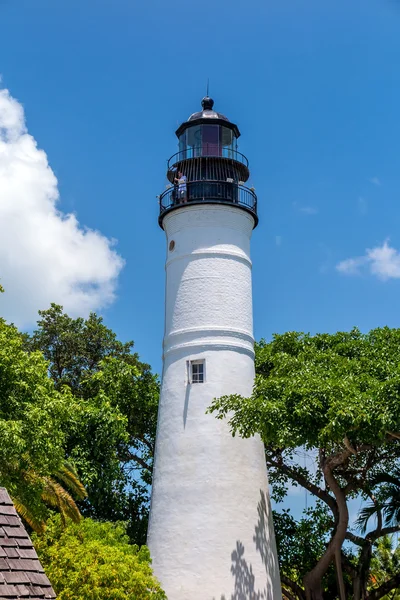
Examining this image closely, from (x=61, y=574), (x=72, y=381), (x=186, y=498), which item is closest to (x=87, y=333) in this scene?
(x=72, y=381)

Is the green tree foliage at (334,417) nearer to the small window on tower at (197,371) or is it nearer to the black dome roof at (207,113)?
the small window on tower at (197,371)

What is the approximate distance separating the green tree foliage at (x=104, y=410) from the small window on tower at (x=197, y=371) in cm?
358

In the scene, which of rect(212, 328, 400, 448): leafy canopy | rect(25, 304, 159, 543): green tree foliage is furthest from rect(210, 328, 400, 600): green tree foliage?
rect(25, 304, 159, 543): green tree foliage

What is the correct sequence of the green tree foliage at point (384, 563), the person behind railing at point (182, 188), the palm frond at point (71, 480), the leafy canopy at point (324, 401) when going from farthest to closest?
the green tree foliage at point (384, 563)
the person behind railing at point (182, 188)
the palm frond at point (71, 480)
the leafy canopy at point (324, 401)

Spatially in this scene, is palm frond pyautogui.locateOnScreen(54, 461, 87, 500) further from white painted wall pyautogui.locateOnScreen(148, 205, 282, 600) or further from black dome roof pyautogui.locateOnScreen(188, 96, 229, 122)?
black dome roof pyautogui.locateOnScreen(188, 96, 229, 122)

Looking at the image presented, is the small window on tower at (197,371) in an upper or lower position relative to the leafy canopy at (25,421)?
upper

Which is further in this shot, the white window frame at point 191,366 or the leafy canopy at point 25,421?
the white window frame at point 191,366

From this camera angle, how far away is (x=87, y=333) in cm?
3319

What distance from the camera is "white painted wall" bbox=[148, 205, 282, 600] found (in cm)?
2262

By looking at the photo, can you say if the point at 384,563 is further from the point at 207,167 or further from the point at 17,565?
the point at 17,565

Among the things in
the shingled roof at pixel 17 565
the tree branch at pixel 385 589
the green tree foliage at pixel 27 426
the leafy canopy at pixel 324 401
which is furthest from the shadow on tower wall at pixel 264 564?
the shingled roof at pixel 17 565

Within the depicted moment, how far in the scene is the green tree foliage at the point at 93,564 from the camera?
19594mm

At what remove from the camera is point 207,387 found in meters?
24.4

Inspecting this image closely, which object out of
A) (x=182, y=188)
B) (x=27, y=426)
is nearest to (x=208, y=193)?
(x=182, y=188)
